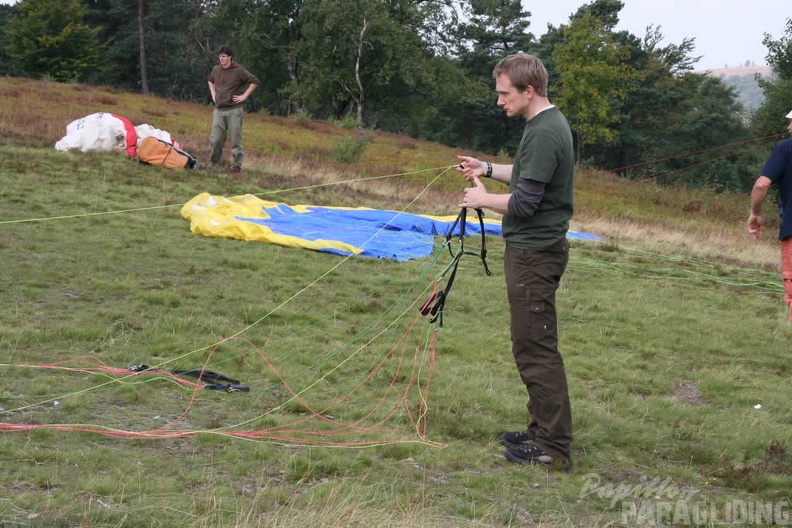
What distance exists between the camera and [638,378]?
6.20m

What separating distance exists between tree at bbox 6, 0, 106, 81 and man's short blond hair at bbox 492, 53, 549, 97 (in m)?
39.8

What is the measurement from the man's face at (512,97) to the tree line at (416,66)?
94.2 feet

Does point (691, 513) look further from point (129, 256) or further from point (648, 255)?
point (648, 255)

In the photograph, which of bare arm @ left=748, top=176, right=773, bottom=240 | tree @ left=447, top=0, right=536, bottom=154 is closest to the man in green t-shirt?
bare arm @ left=748, top=176, right=773, bottom=240

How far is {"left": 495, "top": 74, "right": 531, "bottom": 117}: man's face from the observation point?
14.0 ft

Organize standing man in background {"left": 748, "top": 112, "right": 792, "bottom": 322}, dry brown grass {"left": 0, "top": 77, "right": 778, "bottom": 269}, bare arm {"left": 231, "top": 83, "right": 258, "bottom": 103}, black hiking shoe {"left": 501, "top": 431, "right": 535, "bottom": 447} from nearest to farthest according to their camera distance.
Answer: black hiking shoe {"left": 501, "top": 431, "right": 535, "bottom": 447} < standing man in background {"left": 748, "top": 112, "right": 792, "bottom": 322} < bare arm {"left": 231, "top": 83, "right": 258, "bottom": 103} < dry brown grass {"left": 0, "top": 77, "right": 778, "bottom": 269}

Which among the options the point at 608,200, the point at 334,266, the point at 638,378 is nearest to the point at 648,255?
the point at 334,266

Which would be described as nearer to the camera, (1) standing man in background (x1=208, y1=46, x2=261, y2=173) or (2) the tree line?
(1) standing man in background (x1=208, y1=46, x2=261, y2=173)

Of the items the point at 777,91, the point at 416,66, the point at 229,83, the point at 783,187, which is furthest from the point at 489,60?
the point at 783,187

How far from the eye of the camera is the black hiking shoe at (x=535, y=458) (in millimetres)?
4363

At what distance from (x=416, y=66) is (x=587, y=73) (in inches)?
330

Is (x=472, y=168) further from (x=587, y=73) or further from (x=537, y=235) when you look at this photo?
(x=587, y=73)

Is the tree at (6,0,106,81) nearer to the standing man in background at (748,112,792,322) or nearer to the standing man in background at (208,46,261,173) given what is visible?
the standing man in background at (208,46,261,173)

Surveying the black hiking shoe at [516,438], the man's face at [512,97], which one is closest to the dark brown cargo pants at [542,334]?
the black hiking shoe at [516,438]
